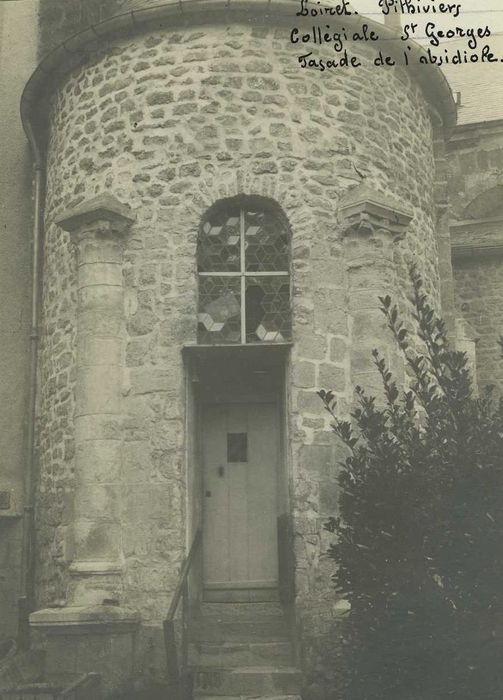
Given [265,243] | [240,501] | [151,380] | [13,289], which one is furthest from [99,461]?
[13,289]

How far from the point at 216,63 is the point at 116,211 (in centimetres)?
201

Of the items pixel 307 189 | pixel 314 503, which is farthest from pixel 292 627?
pixel 307 189

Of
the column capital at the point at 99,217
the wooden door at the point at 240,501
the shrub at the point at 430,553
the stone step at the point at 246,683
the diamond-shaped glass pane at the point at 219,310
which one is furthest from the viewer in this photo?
the wooden door at the point at 240,501

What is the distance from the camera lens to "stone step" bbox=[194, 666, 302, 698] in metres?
8.02

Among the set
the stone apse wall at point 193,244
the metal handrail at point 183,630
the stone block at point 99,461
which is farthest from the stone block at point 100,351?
the metal handrail at point 183,630

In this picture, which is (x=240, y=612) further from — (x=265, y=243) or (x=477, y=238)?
(x=477, y=238)

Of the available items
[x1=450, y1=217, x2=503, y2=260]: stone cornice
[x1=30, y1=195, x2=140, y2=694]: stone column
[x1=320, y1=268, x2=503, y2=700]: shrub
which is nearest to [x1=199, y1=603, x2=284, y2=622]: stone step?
[x1=30, y1=195, x2=140, y2=694]: stone column

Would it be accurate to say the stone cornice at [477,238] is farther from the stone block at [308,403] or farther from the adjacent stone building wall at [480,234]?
the stone block at [308,403]

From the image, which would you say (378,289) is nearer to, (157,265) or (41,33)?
(157,265)

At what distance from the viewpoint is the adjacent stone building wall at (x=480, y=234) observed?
47.0 feet

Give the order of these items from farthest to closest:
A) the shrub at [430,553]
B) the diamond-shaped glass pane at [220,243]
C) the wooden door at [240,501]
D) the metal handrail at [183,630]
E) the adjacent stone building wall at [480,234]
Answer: the adjacent stone building wall at [480,234] < the wooden door at [240,501] < the diamond-shaped glass pane at [220,243] < the metal handrail at [183,630] < the shrub at [430,553]

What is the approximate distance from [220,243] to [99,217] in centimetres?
133

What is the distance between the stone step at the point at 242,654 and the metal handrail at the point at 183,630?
268mm

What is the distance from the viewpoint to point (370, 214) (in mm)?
9227
